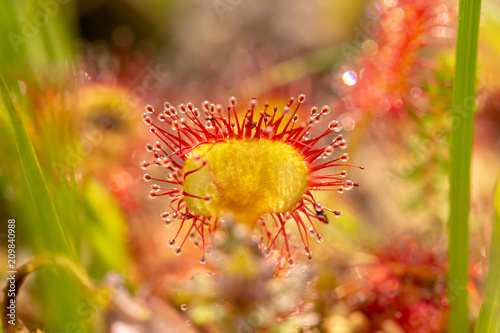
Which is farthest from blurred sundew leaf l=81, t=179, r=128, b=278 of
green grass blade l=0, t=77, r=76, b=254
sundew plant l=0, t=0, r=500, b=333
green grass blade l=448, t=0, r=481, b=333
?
green grass blade l=448, t=0, r=481, b=333

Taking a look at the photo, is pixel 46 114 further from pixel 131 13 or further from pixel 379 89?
pixel 131 13

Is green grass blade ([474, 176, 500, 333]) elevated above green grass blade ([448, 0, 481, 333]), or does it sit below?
below

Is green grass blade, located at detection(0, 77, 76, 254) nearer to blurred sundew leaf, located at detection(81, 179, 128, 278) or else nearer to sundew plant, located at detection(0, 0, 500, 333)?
sundew plant, located at detection(0, 0, 500, 333)

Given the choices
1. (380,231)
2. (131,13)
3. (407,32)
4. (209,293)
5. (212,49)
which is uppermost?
(131,13)

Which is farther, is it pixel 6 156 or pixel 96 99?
pixel 96 99

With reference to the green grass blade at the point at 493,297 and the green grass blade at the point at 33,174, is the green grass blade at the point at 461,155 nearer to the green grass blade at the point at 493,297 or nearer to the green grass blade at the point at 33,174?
the green grass blade at the point at 493,297

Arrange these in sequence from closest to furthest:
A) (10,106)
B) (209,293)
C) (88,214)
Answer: (209,293) → (10,106) → (88,214)

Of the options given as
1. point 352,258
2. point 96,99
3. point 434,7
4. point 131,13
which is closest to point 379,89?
point 434,7

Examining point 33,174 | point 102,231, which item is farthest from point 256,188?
point 102,231
